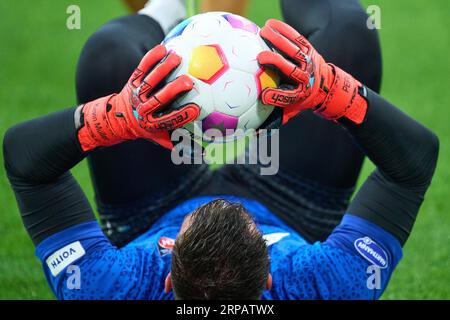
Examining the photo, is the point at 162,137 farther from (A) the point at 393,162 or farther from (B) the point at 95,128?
(A) the point at 393,162

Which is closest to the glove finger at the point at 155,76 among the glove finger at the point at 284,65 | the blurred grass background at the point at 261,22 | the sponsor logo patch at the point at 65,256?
A: the glove finger at the point at 284,65

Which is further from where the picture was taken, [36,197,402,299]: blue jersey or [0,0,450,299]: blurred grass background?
[0,0,450,299]: blurred grass background

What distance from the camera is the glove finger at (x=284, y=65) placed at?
2.14 meters

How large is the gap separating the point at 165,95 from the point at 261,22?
503 cm

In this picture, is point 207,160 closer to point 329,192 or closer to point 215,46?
point 329,192

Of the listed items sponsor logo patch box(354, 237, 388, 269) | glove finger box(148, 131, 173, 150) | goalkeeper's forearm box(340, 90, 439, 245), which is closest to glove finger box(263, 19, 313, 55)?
goalkeeper's forearm box(340, 90, 439, 245)

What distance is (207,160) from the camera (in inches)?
114

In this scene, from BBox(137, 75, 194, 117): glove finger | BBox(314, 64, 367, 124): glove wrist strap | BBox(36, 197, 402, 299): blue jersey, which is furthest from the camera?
BBox(36, 197, 402, 299): blue jersey

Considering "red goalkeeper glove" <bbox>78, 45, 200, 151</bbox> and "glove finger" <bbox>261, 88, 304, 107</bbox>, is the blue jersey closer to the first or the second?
"red goalkeeper glove" <bbox>78, 45, 200, 151</bbox>

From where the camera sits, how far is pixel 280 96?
2145 millimetres

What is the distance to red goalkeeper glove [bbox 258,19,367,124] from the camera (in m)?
2.15

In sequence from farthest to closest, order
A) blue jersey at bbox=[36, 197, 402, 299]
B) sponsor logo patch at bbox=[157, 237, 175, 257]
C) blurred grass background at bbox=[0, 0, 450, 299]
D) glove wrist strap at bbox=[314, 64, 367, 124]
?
blurred grass background at bbox=[0, 0, 450, 299] → sponsor logo patch at bbox=[157, 237, 175, 257] → blue jersey at bbox=[36, 197, 402, 299] → glove wrist strap at bbox=[314, 64, 367, 124]

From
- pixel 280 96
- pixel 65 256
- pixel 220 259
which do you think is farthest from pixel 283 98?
pixel 65 256

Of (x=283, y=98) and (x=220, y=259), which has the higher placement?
(x=283, y=98)
